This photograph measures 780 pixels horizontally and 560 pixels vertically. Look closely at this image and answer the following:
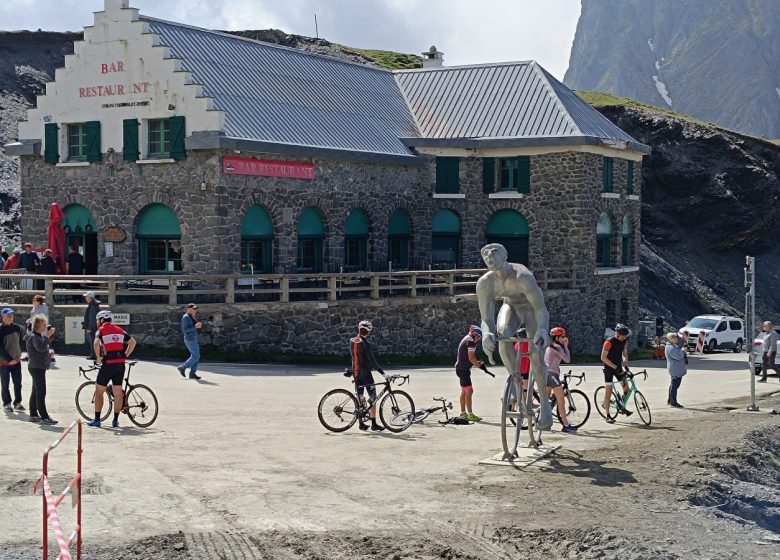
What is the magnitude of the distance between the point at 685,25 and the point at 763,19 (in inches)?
569

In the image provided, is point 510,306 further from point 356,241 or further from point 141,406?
point 356,241

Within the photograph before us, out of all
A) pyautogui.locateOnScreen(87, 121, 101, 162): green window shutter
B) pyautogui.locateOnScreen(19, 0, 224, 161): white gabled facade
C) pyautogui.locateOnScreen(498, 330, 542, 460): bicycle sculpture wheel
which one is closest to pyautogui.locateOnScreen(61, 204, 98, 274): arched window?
pyautogui.locateOnScreen(87, 121, 101, 162): green window shutter

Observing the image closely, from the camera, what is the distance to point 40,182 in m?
35.5

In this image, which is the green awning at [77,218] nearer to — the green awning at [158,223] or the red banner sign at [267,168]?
the green awning at [158,223]

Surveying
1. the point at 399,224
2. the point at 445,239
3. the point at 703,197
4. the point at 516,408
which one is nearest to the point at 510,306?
the point at 516,408

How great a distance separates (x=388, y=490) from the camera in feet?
48.8

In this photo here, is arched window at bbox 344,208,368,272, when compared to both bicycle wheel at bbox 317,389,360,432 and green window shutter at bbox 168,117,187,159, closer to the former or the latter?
green window shutter at bbox 168,117,187,159

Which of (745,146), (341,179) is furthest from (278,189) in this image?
(745,146)

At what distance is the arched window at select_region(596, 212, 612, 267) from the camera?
41.7 m

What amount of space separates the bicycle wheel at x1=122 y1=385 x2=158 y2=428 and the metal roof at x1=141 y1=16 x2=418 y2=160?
45.8 feet

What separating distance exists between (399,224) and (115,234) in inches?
387

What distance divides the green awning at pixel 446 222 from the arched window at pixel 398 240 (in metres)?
1.23

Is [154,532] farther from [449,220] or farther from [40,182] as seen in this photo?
[449,220]

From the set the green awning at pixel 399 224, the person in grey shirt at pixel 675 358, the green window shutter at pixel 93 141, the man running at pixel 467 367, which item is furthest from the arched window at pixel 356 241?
the man running at pixel 467 367
